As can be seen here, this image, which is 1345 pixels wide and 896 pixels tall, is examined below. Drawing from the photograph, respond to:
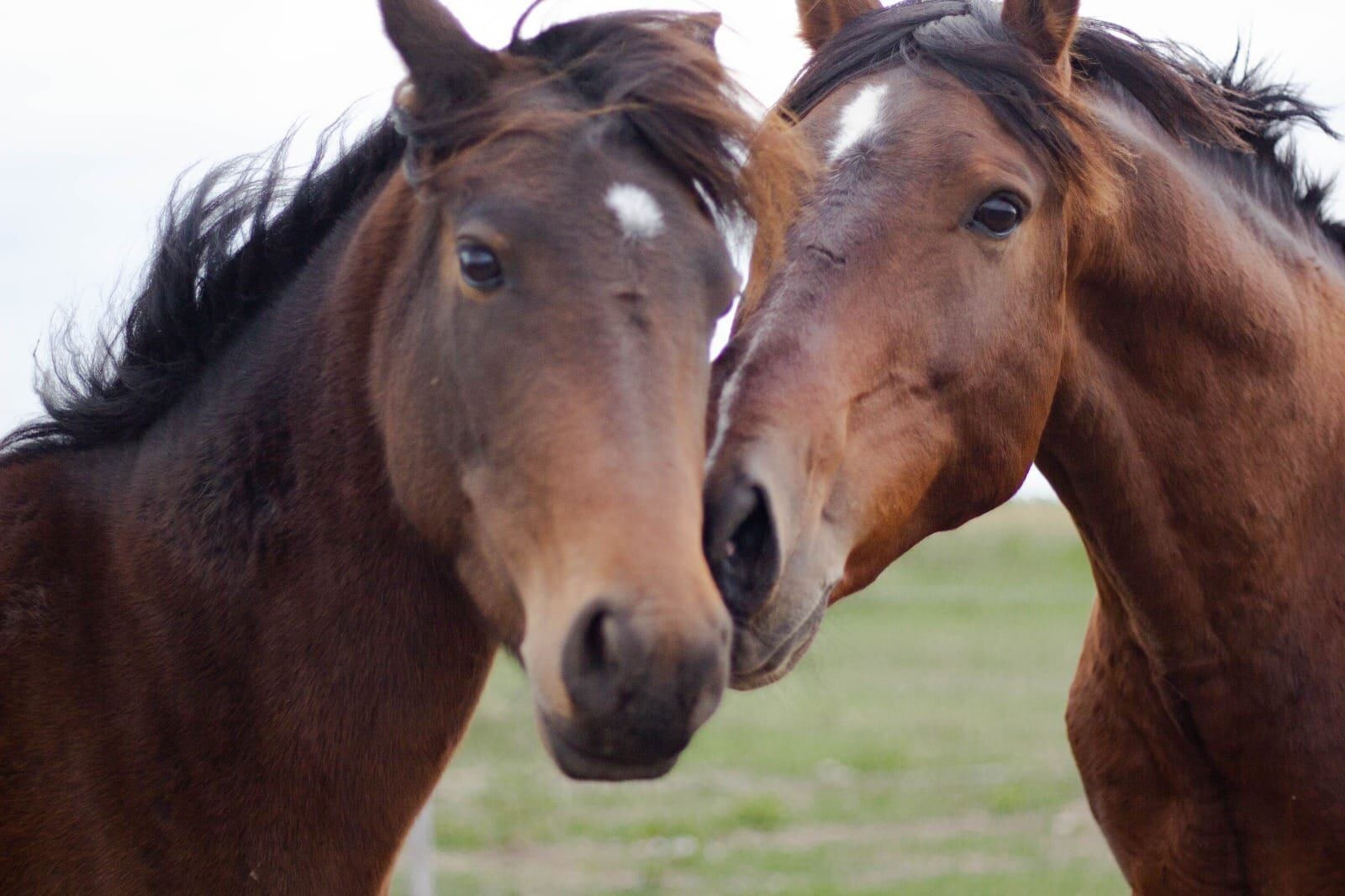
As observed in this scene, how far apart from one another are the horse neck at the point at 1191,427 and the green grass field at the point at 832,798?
0.91m

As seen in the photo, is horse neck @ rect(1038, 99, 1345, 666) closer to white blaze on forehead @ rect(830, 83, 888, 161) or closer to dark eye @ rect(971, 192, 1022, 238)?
dark eye @ rect(971, 192, 1022, 238)

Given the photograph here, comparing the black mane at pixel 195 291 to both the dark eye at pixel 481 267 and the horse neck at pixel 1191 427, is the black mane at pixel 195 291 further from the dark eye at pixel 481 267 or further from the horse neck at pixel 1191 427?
the horse neck at pixel 1191 427

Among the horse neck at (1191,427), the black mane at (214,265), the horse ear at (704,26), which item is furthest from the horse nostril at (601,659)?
the horse neck at (1191,427)

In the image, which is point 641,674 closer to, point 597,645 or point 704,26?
point 597,645

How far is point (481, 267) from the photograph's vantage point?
2719mm

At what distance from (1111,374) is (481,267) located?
1.75 m

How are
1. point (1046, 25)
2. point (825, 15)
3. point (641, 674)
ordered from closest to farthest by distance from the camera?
point (641, 674) → point (1046, 25) → point (825, 15)

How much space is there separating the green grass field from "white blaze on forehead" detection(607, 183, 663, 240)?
1.30m

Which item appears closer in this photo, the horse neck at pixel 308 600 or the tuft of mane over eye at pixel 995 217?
the horse neck at pixel 308 600

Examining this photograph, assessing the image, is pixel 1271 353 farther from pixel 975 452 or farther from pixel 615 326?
pixel 615 326

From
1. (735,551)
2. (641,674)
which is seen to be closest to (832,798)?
(735,551)

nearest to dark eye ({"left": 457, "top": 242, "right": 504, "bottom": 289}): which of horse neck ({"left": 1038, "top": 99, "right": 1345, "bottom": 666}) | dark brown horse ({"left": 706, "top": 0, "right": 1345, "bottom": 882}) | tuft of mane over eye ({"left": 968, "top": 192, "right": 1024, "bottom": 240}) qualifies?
dark brown horse ({"left": 706, "top": 0, "right": 1345, "bottom": 882})

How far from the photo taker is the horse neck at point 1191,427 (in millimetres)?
3586

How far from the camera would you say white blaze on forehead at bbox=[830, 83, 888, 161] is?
3379mm
